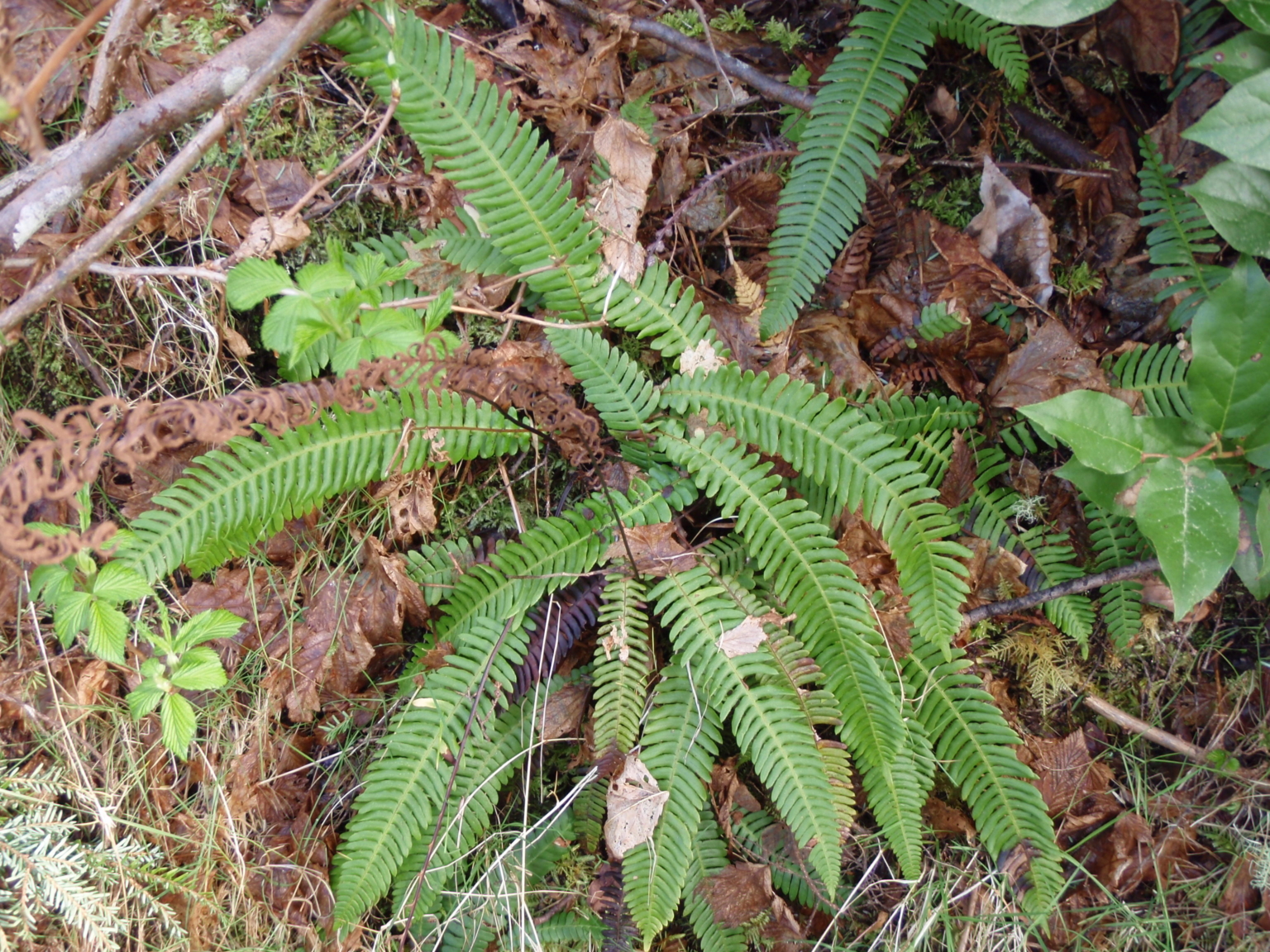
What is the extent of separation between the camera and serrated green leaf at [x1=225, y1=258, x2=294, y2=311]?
2170mm

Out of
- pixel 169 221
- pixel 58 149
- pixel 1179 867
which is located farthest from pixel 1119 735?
pixel 58 149

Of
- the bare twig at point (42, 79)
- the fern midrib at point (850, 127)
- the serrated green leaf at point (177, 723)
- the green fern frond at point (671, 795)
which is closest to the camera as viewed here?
the bare twig at point (42, 79)

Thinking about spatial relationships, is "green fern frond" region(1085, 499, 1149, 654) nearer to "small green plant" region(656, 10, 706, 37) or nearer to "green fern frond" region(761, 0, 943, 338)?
"green fern frond" region(761, 0, 943, 338)

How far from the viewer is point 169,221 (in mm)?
2703

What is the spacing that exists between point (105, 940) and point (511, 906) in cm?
120

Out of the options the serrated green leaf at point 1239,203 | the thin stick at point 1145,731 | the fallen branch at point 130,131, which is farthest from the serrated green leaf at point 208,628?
the serrated green leaf at point 1239,203

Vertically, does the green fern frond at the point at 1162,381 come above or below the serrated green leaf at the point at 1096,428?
below

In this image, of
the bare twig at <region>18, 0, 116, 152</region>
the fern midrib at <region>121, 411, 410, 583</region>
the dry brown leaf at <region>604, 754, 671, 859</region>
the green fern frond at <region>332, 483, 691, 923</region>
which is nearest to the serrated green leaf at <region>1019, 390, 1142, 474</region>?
the green fern frond at <region>332, 483, 691, 923</region>

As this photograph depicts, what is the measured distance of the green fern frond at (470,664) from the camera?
250 centimetres

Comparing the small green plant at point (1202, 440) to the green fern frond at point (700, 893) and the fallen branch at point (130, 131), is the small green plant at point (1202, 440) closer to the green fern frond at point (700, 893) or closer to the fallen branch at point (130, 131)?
the green fern frond at point (700, 893)

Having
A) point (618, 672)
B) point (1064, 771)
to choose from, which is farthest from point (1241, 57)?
point (618, 672)

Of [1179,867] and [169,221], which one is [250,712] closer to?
[169,221]

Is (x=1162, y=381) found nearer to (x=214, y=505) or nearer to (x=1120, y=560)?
(x=1120, y=560)

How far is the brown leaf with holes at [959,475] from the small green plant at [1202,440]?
1.46 ft
